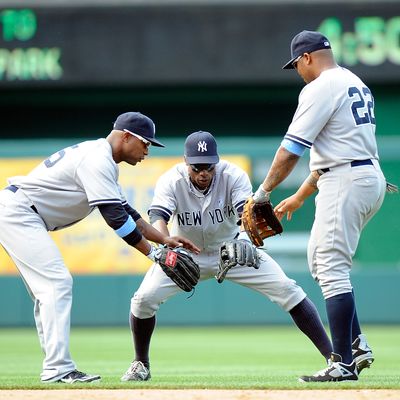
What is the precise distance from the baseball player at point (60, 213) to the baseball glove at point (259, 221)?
1.78 feet

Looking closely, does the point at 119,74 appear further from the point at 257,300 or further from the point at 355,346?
the point at 355,346

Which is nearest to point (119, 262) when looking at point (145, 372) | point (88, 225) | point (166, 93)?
point (88, 225)

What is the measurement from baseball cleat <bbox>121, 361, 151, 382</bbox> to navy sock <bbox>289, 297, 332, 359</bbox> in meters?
0.92

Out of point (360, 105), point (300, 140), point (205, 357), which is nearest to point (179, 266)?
point (300, 140)

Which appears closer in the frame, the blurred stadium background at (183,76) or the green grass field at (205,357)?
the green grass field at (205,357)

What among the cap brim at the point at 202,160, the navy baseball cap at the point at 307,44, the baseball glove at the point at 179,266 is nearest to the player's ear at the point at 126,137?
the cap brim at the point at 202,160

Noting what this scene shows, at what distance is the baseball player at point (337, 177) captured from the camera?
566cm

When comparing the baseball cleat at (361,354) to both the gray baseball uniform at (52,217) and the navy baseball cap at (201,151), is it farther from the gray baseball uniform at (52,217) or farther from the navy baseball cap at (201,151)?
the gray baseball uniform at (52,217)

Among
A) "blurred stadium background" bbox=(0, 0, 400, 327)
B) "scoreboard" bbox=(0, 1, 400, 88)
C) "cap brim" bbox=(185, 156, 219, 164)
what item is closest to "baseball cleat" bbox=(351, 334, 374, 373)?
"cap brim" bbox=(185, 156, 219, 164)

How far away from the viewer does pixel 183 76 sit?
14016mm

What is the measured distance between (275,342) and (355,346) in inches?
181

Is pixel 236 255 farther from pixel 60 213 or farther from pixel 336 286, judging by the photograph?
pixel 60 213

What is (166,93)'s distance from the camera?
49.8 ft
